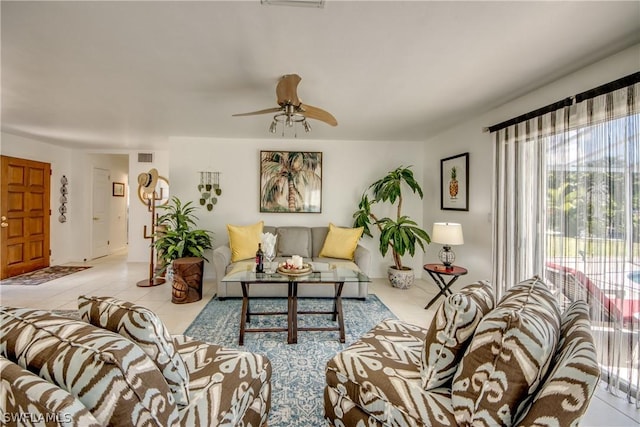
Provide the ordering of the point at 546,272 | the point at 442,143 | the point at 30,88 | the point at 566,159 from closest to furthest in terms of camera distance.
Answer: the point at 566,159 → the point at 546,272 → the point at 30,88 → the point at 442,143

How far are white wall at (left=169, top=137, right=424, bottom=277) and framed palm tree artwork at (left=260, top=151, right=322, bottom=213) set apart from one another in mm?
110

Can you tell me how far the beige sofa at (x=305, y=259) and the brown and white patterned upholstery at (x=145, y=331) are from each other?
2224 mm

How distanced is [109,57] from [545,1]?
2.91m

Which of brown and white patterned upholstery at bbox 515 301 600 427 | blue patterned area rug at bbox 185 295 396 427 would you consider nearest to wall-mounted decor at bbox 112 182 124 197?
blue patterned area rug at bbox 185 295 396 427

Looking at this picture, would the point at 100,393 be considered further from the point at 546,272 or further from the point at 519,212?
the point at 519,212

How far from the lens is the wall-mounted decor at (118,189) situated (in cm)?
691

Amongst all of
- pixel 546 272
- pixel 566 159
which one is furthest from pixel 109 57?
pixel 546 272

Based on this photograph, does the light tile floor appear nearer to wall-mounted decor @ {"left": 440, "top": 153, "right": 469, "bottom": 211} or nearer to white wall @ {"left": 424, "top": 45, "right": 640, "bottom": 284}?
A: white wall @ {"left": 424, "top": 45, "right": 640, "bottom": 284}

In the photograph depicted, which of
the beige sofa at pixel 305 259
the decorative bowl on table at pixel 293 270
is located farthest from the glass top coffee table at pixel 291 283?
the beige sofa at pixel 305 259

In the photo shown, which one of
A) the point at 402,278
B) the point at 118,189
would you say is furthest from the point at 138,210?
the point at 402,278

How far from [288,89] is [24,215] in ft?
18.5

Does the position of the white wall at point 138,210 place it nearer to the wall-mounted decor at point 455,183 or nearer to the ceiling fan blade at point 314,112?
the ceiling fan blade at point 314,112

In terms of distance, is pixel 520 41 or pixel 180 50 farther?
pixel 180 50

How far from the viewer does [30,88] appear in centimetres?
271
